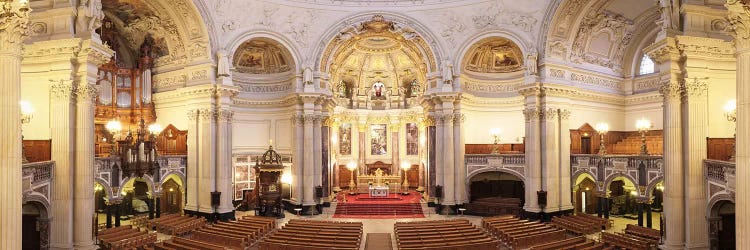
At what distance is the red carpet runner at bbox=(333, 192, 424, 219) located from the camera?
1032 inches

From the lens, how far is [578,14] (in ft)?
74.1

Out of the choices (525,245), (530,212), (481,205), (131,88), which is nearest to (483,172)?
(481,205)

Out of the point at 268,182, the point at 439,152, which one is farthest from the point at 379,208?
the point at 268,182

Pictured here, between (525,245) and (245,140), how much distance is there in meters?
17.5

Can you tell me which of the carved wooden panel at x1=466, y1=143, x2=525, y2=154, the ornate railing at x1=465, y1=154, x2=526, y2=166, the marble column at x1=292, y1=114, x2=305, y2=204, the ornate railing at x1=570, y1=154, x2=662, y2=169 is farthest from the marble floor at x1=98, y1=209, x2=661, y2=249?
the carved wooden panel at x1=466, y1=143, x2=525, y2=154

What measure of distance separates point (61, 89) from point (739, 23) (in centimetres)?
1688

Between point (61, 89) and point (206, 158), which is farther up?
point (61, 89)

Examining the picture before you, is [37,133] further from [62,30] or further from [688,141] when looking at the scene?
[688,141]

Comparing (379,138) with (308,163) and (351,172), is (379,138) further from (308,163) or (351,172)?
(308,163)

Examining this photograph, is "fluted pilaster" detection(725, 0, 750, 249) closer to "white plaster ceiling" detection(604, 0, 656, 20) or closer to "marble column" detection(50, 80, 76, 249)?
"white plaster ceiling" detection(604, 0, 656, 20)

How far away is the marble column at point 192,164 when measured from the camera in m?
23.3

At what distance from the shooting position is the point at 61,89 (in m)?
13.6

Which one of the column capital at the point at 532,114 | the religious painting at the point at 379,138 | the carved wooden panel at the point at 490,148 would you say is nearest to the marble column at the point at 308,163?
the carved wooden panel at the point at 490,148

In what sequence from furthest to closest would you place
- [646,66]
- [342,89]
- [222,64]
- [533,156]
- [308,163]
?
[342,89] < [308,163] < [646,66] < [533,156] < [222,64]
